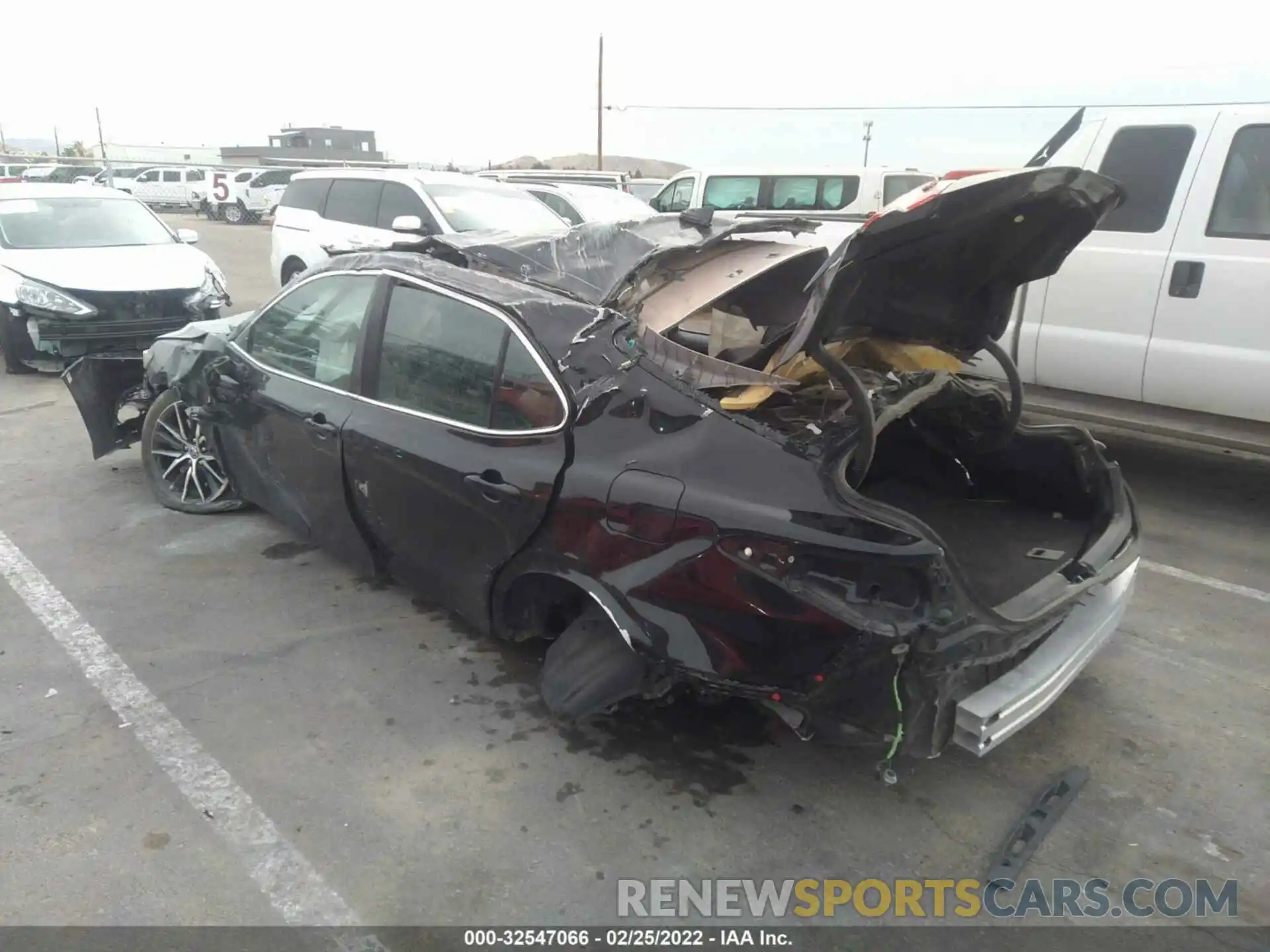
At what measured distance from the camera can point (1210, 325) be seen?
5016 mm

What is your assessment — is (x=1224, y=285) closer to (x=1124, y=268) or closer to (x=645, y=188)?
(x=1124, y=268)

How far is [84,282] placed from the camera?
26.1ft

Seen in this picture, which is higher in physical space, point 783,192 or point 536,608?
point 783,192

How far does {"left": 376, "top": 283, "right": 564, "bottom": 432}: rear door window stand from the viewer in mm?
3088

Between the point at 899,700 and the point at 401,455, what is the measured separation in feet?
6.69

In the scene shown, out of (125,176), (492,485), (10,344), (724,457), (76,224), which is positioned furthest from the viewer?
(125,176)

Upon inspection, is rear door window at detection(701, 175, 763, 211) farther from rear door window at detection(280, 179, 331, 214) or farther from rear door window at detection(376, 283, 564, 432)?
rear door window at detection(376, 283, 564, 432)

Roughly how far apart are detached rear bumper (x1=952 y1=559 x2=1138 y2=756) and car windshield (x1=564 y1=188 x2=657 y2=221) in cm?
900

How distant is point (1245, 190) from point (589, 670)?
4.64m

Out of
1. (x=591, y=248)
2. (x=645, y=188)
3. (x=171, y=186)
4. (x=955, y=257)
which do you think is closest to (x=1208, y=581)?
(x=955, y=257)

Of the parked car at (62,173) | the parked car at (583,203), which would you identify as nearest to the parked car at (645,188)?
the parked car at (583,203)

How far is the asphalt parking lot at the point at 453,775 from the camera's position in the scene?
8.36 feet

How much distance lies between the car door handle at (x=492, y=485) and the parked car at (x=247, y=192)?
97.6 feet

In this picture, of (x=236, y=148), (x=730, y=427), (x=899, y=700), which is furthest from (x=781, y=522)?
(x=236, y=148)
